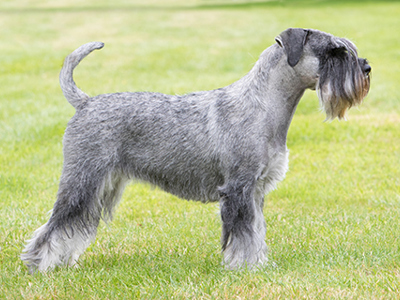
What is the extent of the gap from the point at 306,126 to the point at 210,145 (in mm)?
5742

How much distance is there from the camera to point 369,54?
19.5 m

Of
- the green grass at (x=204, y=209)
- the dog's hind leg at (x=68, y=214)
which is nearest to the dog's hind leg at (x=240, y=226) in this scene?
the green grass at (x=204, y=209)

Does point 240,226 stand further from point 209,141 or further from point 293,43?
point 293,43

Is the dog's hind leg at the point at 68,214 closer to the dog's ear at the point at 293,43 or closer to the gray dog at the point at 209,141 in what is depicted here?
the gray dog at the point at 209,141

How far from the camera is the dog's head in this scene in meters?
4.45

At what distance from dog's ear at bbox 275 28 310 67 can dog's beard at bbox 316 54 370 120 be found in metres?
0.26

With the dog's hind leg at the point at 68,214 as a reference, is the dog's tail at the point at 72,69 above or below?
above

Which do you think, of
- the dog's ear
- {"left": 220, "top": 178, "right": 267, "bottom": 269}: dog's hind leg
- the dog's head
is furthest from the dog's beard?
{"left": 220, "top": 178, "right": 267, "bottom": 269}: dog's hind leg

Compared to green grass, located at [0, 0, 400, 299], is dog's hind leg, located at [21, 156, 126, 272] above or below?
above

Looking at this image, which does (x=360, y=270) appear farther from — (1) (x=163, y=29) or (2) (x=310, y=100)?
(1) (x=163, y=29)

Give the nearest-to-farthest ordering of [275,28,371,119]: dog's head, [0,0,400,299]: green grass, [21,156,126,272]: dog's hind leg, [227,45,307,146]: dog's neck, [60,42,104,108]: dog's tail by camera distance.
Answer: [0,0,400,299]: green grass
[275,28,371,119]: dog's head
[227,45,307,146]: dog's neck
[21,156,126,272]: dog's hind leg
[60,42,104,108]: dog's tail

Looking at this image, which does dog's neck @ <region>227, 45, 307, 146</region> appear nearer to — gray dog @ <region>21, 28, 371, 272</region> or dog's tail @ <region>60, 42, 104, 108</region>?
gray dog @ <region>21, 28, 371, 272</region>

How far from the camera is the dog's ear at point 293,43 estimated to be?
14.6 ft

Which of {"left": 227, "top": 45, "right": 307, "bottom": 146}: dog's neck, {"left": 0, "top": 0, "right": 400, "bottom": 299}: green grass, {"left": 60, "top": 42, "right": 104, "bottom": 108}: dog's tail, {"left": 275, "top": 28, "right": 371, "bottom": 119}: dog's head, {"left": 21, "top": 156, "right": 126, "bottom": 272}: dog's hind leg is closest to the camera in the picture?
{"left": 0, "top": 0, "right": 400, "bottom": 299}: green grass
